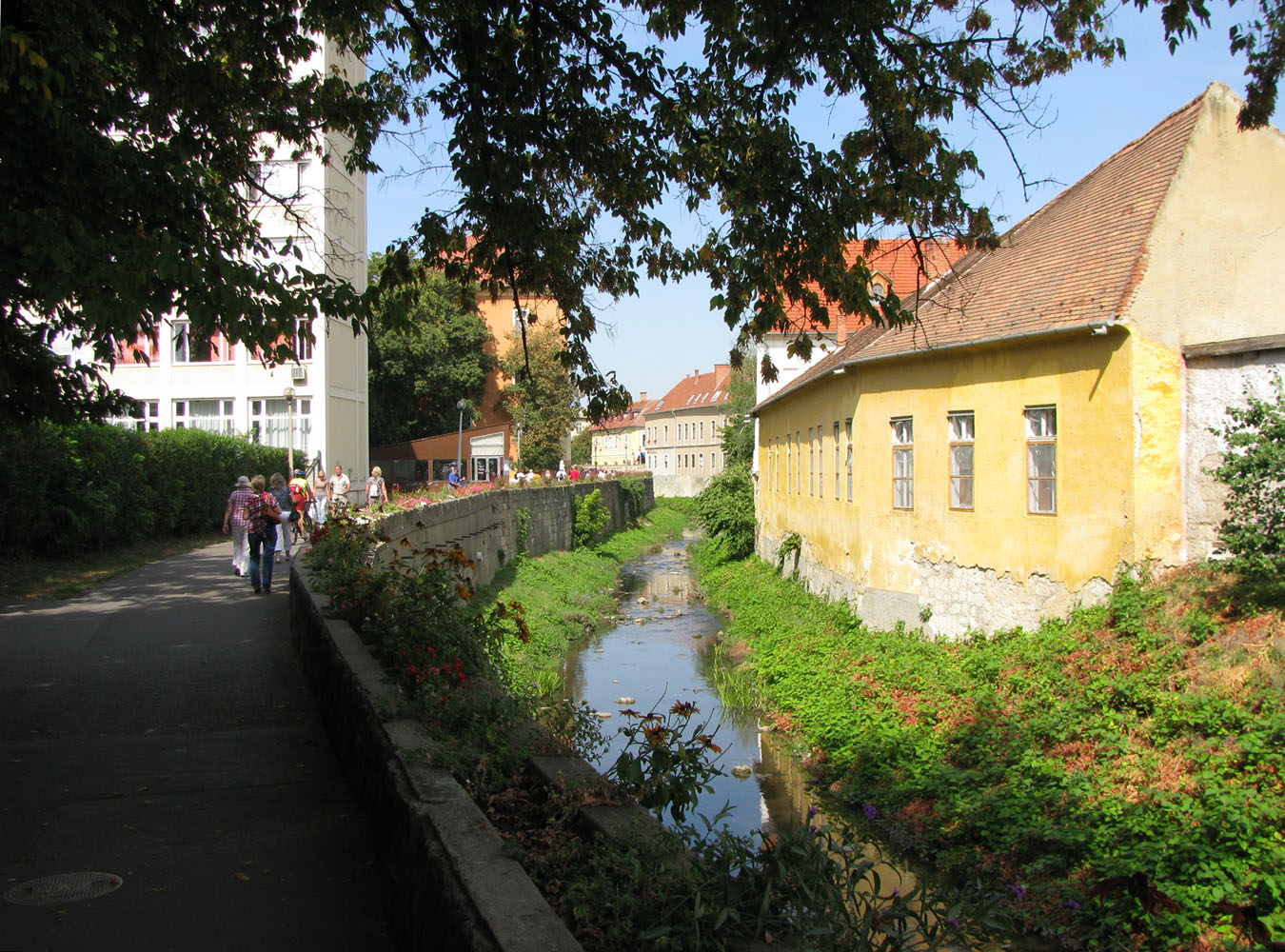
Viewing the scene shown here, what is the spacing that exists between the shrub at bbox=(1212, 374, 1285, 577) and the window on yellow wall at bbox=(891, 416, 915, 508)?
4.93 metres

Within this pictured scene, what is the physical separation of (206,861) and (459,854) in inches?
77.8

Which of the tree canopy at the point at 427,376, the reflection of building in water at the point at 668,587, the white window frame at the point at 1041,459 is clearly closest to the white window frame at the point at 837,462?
the white window frame at the point at 1041,459

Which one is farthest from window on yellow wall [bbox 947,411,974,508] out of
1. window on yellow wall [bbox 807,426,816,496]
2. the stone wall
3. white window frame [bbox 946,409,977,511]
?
window on yellow wall [bbox 807,426,816,496]

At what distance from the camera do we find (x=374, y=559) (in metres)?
12.1

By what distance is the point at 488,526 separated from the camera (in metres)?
24.3

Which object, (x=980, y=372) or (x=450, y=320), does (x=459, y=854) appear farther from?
(x=450, y=320)

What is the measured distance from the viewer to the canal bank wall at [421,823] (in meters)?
3.14

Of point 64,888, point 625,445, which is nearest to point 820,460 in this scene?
point 64,888

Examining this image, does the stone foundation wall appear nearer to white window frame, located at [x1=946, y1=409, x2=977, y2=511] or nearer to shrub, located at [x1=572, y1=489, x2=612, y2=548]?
white window frame, located at [x1=946, y1=409, x2=977, y2=511]

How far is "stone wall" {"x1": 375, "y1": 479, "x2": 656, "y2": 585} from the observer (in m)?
16.2

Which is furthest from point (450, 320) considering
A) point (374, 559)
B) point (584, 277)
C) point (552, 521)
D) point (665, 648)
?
point (584, 277)

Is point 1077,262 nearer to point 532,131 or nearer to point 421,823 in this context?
point 532,131

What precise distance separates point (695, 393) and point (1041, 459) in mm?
68784

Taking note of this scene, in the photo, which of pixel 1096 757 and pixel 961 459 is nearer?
pixel 1096 757
